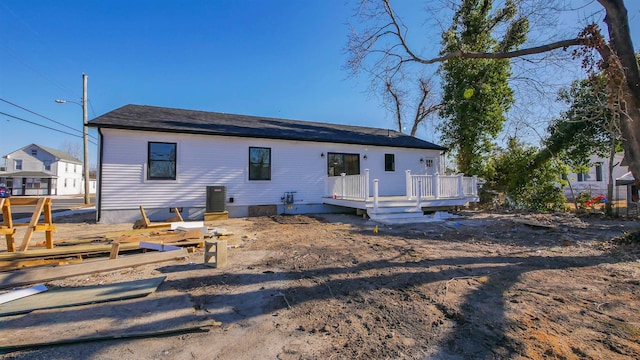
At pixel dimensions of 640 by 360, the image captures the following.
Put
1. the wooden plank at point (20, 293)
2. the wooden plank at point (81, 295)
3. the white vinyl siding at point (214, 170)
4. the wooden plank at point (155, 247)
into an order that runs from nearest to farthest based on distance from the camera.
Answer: the wooden plank at point (81, 295), the wooden plank at point (20, 293), the wooden plank at point (155, 247), the white vinyl siding at point (214, 170)

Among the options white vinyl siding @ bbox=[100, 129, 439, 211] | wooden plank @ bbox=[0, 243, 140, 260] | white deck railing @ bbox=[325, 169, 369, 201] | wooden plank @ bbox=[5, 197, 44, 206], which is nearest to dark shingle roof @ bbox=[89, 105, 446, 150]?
white vinyl siding @ bbox=[100, 129, 439, 211]

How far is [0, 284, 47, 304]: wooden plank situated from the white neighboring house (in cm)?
4547

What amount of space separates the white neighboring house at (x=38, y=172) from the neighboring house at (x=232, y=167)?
37.7 m

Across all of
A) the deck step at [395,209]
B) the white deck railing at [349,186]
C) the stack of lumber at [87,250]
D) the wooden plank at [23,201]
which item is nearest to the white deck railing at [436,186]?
the deck step at [395,209]

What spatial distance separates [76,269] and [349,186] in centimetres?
812

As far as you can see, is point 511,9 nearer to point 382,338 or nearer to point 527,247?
point 527,247

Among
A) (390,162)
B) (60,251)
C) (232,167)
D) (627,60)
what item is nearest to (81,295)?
(60,251)

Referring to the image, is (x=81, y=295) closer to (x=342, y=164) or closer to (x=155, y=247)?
(x=155, y=247)

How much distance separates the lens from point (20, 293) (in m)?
3.08

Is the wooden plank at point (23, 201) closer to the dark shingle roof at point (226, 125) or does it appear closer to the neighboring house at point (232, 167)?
the neighboring house at point (232, 167)

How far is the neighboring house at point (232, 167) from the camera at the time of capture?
9086 millimetres

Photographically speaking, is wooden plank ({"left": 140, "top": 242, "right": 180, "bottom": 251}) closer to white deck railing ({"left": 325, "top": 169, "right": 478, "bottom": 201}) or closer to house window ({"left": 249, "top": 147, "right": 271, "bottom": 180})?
house window ({"left": 249, "top": 147, "right": 271, "bottom": 180})

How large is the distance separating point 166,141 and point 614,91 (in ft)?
39.1

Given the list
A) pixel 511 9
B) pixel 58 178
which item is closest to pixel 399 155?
pixel 511 9
